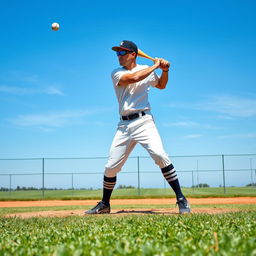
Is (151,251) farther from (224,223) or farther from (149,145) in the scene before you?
(149,145)

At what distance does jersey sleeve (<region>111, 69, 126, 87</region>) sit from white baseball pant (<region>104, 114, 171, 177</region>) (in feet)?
2.30

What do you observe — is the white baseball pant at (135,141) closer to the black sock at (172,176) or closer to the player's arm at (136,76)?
the black sock at (172,176)

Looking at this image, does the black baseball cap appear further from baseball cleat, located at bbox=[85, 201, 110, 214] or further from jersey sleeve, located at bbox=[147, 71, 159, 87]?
baseball cleat, located at bbox=[85, 201, 110, 214]

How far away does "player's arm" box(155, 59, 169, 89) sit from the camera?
21.0 ft

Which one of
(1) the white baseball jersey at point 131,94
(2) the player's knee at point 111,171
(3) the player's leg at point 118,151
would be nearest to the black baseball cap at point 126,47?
(1) the white baseball jersey at point 131,94

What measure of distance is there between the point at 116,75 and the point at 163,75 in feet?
2.92

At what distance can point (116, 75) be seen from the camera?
6.26m

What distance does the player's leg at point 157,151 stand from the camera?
19.5ft

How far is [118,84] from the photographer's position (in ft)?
20.4

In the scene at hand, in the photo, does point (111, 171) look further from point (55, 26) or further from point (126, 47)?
point (55, 26)

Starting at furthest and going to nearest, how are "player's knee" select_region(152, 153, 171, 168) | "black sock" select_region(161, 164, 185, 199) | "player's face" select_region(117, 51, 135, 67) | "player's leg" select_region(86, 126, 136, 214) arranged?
"player's face" select_region(117, 51, 135, 67) < "player's leg" select_region(86, 126, 136, 214) < "black sock" select_region(161, 164, 185, 199) < "player's knee" select_region(152, 153, 171, 168)

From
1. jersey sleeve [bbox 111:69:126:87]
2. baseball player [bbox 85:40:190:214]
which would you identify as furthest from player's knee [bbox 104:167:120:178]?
jersey sleeve [bbox 111:69:126:87]

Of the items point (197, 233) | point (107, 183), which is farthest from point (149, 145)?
point (197, 233)

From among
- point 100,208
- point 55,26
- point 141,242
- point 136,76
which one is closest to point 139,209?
point 100,208
